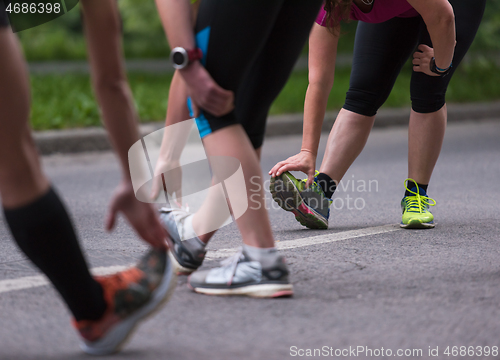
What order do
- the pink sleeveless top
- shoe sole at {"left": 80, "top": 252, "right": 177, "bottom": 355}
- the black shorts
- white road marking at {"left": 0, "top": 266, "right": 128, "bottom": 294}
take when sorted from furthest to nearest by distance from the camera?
the pink sleeveless top, white road marking at {"left": 0, "top": 266, "right": 128, "bottom": 294}, shoe sole at {"left": 80, "top": 252, "right": 177, "bottom": 355}, the black shorts

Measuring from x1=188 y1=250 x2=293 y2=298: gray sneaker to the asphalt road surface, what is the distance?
27mm

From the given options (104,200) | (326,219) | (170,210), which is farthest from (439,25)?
(104,200)

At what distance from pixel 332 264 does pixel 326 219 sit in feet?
2.22

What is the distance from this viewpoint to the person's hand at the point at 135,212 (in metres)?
1.45

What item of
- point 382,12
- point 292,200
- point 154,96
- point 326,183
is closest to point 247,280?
point 292,200

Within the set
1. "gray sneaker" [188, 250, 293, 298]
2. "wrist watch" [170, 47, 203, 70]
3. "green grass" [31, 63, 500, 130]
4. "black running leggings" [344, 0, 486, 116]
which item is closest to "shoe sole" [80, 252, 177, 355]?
"gray sneaker" [188, 250, 293, 298]

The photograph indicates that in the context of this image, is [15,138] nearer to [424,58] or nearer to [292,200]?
[292,200]

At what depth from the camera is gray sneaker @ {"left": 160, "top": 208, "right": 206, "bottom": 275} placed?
87.2 inches

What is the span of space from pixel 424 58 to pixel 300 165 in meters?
0.74

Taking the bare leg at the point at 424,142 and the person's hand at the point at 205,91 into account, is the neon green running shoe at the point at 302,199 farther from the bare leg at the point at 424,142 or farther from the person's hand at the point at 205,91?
the person's hand at the point at 205,91

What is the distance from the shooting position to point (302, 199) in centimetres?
301

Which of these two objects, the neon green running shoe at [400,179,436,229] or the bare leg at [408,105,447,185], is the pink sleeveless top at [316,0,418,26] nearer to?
the bare leg at [408,105,447,185]

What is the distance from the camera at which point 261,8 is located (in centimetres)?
190

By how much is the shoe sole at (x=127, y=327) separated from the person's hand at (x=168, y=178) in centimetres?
85
